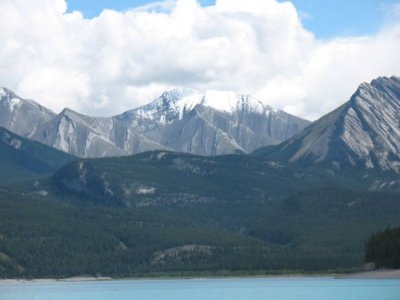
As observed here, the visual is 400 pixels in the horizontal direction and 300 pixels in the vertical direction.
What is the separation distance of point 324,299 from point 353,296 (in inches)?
353

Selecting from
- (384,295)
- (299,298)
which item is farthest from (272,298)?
(384,295)

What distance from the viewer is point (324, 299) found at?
618 feet

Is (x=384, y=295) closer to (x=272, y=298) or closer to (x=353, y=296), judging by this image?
(x=353, y=296)

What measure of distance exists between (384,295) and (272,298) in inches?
873

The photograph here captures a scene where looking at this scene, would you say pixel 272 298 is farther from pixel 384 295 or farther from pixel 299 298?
pixel 384 295

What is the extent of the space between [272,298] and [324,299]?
45.5 ft

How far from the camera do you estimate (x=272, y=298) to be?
199500mm

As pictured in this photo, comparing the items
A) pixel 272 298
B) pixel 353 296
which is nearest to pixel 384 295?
pixel 353 296

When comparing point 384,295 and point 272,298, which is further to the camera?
point 272,298

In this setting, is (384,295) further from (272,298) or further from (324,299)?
(272,298)

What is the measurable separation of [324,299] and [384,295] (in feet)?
33.3

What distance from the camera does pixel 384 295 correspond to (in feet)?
614

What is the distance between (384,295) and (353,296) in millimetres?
9200
